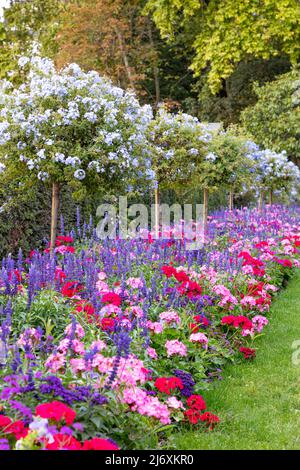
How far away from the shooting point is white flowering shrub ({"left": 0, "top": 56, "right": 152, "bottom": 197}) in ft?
20.3

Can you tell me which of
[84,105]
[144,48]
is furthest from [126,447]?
[144,48]

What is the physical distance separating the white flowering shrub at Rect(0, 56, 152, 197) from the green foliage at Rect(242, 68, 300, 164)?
1342cm

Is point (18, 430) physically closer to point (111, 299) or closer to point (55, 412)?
point (55, 412)

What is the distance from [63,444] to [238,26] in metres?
20.1

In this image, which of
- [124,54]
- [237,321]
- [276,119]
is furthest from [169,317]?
[124,54]

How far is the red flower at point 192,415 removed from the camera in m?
3.61

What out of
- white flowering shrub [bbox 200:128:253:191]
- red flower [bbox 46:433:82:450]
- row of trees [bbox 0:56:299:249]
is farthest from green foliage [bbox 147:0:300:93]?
red flower [bbox 46:433:82:450]

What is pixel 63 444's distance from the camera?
2.39 m

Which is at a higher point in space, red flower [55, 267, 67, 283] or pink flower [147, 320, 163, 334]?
red flower [55, 267, 67, 283]

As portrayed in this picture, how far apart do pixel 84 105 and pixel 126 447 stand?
13.6ft

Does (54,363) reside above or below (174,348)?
above

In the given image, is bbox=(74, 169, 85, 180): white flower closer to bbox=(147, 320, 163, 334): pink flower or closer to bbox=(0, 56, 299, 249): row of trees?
bbox=(0, 56, 299, 249): row of trees

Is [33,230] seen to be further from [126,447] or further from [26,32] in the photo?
[26,32]

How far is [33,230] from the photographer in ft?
27.0
